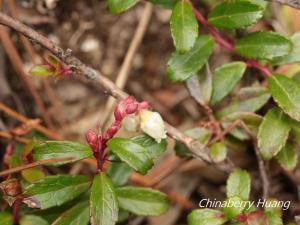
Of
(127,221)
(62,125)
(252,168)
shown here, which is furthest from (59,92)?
(252,168)

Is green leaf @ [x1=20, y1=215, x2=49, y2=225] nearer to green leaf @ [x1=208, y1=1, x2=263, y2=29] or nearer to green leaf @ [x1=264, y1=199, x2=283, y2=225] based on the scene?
green leaf @ [x1=264, y1=199, x2=283, y2=225]

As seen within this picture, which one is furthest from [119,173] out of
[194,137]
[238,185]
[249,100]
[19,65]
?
[19,65]

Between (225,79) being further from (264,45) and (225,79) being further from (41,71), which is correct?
(41,71)

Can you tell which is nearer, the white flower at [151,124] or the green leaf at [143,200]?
the white flower at [151,124]

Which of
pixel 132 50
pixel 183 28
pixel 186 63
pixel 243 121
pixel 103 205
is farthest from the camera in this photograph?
pixel 132 50

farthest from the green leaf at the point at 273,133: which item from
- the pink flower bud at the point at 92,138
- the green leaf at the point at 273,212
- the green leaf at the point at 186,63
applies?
the pink flower bud at the point at 92,138

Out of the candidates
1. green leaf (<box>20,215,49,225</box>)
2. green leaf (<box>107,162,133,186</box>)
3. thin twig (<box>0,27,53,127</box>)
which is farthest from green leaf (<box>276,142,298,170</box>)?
thin twig (<box>0,27,53,127</box>)

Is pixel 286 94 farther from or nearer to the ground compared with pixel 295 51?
nearer to the ground

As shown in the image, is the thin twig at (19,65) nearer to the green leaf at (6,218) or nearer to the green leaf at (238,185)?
the green leaf at (6,218)
